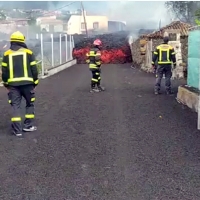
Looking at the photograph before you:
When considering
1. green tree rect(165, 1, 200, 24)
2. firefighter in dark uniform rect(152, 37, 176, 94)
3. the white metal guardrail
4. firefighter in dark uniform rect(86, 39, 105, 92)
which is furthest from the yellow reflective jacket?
green tree rect(165, 1, 200, 24)

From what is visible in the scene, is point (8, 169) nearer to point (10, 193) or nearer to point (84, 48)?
point (10, 193)

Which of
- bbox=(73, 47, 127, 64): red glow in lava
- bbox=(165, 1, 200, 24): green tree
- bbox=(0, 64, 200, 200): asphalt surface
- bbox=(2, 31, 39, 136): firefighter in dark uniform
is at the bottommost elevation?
bbox=(73, 47, 127, 64): red glow in lava

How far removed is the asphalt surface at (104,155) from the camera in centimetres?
534

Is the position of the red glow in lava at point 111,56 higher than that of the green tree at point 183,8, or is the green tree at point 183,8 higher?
the green tree at point 183,8

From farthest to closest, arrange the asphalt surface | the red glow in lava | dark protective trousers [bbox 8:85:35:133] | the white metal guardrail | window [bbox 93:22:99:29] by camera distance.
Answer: window [bbox 93:22:99:29]
the red glow in lava
the white metal guardrail
dark protective trousers [bbox 8:85:35:133]
the asphalt surface

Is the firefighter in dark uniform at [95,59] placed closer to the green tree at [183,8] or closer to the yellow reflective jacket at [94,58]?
the yellow reflective jacket at [94,58]

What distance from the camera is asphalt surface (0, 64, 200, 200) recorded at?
534cm

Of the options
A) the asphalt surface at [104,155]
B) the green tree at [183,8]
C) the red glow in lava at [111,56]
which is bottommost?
the red glow in lava at [111,56]

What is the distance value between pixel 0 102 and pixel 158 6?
50.2 metres

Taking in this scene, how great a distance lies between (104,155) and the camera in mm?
6875

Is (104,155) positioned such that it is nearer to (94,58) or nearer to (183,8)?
(94,58)

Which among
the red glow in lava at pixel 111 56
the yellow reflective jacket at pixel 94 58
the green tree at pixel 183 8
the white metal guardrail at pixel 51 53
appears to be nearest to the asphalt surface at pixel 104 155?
the yellow reflective jacket at pixel 94 58

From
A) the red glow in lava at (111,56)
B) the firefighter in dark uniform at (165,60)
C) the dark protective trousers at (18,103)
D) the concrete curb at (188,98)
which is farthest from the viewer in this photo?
the red glow in lava at (111,56)

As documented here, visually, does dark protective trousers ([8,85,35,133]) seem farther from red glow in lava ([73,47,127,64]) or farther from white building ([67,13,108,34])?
white building ([67,13,108,34])
